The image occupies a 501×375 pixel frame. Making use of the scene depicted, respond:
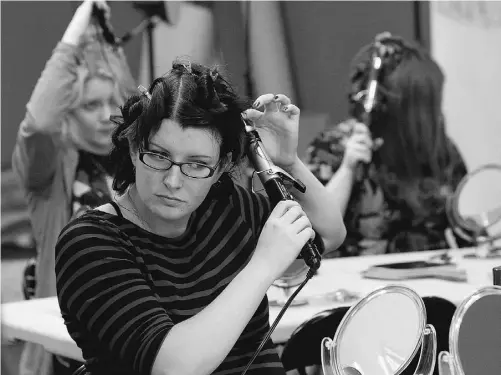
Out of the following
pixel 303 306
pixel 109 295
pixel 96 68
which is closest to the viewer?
pixel 109 295

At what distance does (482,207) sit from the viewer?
2574mm

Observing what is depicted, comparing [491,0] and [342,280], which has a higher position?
[491,0]

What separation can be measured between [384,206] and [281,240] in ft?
7.09

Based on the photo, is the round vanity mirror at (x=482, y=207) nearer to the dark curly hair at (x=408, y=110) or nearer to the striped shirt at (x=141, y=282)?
the dark curly hair at (x=408, y=110)

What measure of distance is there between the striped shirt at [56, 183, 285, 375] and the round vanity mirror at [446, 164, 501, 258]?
4.79ft

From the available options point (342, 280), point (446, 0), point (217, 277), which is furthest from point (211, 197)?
point (446, 0)

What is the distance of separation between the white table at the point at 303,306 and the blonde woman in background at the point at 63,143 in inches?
Result: 19.7

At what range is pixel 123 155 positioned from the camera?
1.23 meters

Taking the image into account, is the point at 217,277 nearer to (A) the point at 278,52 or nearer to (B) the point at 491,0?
(A) the point at 278,52

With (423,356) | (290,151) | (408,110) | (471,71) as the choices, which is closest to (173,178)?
(290,151)

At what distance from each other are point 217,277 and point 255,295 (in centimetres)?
20

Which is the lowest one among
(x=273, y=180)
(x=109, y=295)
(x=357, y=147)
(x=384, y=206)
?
(x=384, y=206)

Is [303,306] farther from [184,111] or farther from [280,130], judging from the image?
[184,111]

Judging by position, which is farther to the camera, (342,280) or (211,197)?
(342,280)
